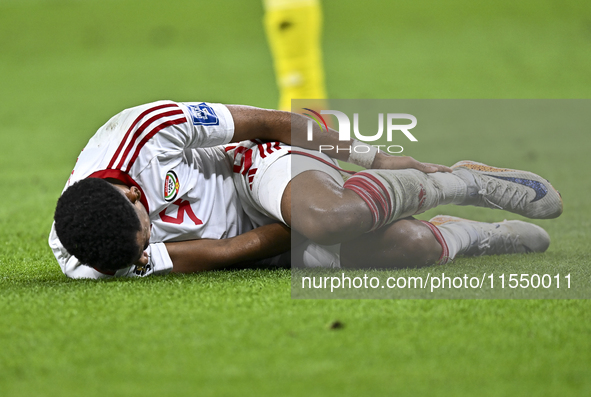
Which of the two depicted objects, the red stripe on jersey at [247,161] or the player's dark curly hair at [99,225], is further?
the red stripe on jersey at [247,161]

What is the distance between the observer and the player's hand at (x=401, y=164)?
1.74 meters

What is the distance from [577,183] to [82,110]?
4.16m

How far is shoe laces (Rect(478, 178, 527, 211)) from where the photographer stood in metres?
1.82

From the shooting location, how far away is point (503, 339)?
106cm

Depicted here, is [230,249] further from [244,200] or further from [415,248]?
[415,248]

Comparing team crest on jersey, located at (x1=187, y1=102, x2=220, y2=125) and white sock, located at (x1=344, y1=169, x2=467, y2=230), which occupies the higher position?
team crest on jersey, located at (x1=187, y1=102, x2=220, y2=125)

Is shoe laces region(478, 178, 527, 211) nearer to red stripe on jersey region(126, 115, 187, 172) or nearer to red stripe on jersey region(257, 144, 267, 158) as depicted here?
red stripe on jersey region(257, 144, 267, 158)

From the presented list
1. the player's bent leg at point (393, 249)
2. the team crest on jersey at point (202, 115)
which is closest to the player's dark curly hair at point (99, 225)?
the team crest on jersey at point (202, 115)

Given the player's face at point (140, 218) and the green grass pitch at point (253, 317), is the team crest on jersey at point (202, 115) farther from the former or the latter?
the green grass pitch at point (253, 317)

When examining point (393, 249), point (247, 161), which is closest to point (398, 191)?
point (393, 249)

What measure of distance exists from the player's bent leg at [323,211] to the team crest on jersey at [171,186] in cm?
25

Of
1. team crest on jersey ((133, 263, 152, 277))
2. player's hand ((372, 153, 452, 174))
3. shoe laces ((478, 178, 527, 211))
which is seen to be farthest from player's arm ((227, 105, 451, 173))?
team crest on jersey ((133, 263, 152, 277))

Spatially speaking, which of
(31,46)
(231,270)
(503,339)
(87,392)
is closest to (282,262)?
(231,270)

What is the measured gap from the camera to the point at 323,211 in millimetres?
1509
